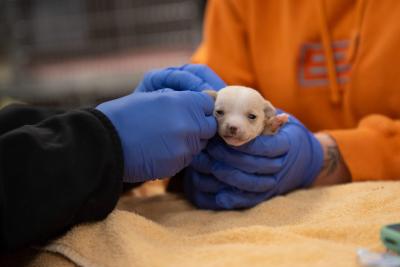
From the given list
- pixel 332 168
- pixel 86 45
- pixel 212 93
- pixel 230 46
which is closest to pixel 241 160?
pixel 212 93

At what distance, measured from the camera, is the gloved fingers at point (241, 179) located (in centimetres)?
83

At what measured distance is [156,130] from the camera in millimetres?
740

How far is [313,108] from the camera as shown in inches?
46.4

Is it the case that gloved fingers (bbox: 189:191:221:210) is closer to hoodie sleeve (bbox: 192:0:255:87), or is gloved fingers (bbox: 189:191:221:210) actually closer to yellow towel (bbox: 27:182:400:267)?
yellow towel (bbox: 27:182:400:267)

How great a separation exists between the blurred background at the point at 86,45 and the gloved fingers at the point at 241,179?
4.61 ft

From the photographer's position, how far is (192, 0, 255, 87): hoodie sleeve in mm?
1255

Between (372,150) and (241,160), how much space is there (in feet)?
0.99

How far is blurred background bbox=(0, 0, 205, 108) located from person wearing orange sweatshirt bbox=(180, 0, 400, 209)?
3.04ft

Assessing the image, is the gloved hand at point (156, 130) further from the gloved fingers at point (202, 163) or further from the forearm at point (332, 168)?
the forearm at point (332, 168)

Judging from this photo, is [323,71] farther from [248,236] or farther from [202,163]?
[248,236]

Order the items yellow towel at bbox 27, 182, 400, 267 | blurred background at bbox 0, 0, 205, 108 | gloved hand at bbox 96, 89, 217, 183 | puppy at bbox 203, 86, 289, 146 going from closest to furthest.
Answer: yellow towel at bbox 27, 182, 400, 267, gloved hand at bbox 96, 89, 217, 183, puppy at bbox 203, 86, 289, 146, blurred background at bbox 0, 0, 205, 108

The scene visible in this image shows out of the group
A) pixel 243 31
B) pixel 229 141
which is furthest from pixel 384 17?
pixel 229 141

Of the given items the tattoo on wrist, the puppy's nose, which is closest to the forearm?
the tattoo on wrist

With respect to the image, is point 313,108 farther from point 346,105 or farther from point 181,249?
point 181,249
